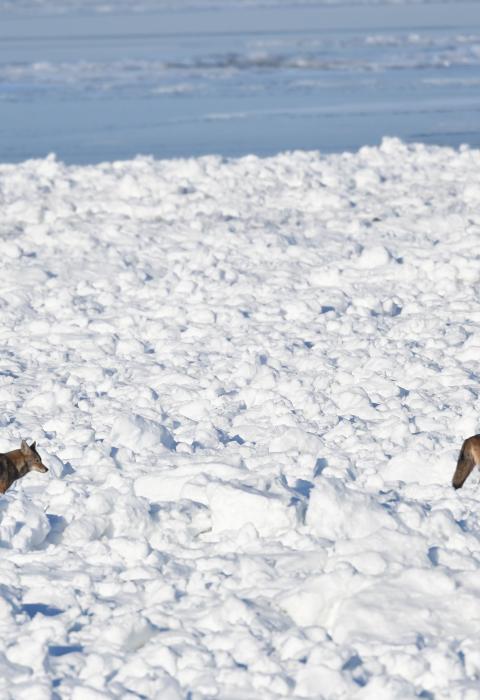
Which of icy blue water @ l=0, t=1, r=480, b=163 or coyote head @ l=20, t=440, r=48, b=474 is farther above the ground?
icy blue water @ l=0, t=1, r=480, b=163

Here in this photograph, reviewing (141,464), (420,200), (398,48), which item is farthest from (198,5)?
(141,464)

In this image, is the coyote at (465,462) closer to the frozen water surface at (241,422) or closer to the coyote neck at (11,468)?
the frozen water surface at (241,422)

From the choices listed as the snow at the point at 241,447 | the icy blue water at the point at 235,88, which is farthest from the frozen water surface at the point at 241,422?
the icy blue water at the point at 235,88

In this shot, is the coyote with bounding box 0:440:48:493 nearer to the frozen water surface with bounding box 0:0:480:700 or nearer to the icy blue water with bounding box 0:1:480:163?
the frozen water surface with bounding box 0:0:480:700

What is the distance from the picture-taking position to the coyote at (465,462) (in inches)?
264

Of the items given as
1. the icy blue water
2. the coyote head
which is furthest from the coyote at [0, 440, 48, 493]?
the icy blue water

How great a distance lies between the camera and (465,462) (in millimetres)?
6734

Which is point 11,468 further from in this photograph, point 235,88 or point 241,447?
point 235,88

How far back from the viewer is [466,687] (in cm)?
485

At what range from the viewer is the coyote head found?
23.3 ft

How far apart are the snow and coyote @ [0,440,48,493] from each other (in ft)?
0.30

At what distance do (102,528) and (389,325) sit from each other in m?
4.42

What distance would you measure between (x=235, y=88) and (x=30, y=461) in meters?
25.3

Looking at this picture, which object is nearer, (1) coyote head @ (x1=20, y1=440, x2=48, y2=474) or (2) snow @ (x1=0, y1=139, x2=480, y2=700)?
(2) snow @ (x1=0, y1=139, x2=480, y2=700)
